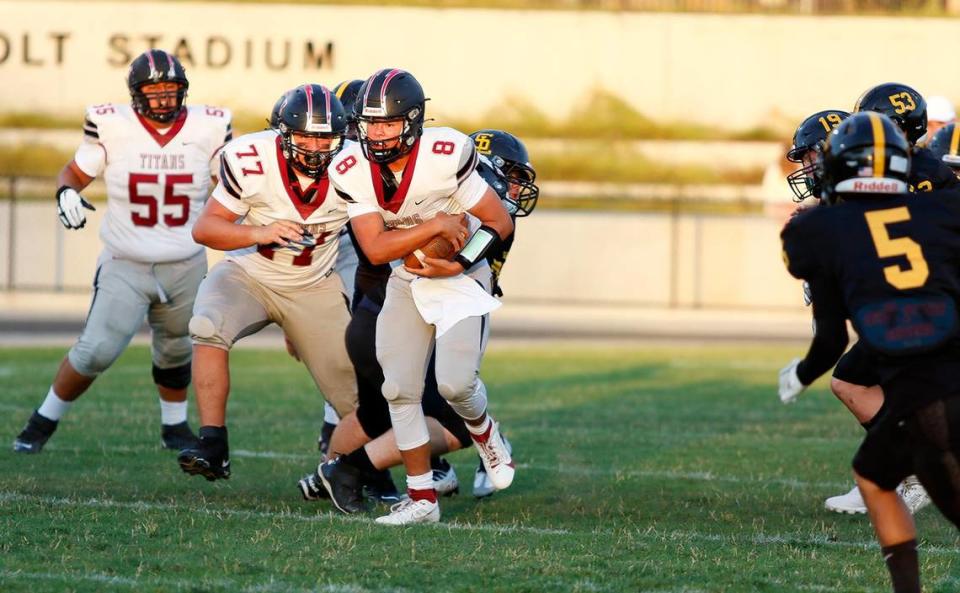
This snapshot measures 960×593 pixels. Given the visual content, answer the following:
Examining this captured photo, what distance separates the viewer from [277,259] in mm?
5859

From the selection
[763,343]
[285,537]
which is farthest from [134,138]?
[763,343]

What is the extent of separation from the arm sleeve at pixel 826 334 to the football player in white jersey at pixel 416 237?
1.50 meters

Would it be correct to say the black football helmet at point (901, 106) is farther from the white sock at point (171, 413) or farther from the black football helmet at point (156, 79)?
the white sock at point (171, 413)

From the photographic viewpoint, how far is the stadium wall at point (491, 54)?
23312 mm

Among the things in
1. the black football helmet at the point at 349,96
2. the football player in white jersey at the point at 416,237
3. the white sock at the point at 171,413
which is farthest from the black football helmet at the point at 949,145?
the white sock at the point at 171,413

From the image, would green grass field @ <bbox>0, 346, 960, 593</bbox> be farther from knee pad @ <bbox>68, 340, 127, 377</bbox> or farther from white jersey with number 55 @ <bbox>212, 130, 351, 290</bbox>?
white jersey with number 55 @ <bbox>212, 130, 351, 290</bbox>

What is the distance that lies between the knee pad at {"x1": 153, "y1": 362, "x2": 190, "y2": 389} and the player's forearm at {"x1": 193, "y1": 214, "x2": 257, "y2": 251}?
5.15ft

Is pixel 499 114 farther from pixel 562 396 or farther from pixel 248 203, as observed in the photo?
pixel 248 203

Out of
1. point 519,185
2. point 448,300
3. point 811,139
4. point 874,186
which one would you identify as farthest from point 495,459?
point 874,186

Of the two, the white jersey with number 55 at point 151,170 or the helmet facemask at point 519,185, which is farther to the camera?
the white jersey with number 55 at point 151,170

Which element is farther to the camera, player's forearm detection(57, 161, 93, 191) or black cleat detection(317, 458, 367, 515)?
player's forearm detection(57, 161, 93, 191)

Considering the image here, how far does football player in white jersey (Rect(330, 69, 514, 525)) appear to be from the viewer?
203 inches

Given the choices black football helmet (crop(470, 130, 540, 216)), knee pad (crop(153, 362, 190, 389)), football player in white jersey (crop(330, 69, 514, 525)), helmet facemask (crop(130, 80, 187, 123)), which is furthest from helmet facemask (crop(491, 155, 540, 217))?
knee pad (crop(153, 362, 190, 389))

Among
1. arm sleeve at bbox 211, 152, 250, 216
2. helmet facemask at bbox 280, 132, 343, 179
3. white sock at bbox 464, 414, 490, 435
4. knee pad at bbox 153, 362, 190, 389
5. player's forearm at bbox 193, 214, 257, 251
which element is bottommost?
knee pad at bbox 153, 362, 190, 389
